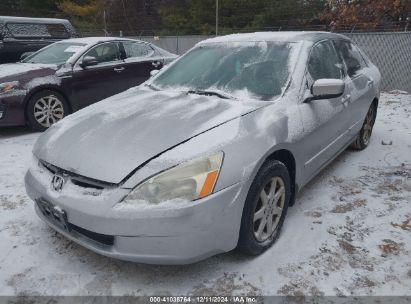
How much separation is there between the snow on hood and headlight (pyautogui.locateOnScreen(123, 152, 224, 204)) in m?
4.29

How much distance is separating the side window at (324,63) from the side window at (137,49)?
419cm

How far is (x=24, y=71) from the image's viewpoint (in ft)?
18.6

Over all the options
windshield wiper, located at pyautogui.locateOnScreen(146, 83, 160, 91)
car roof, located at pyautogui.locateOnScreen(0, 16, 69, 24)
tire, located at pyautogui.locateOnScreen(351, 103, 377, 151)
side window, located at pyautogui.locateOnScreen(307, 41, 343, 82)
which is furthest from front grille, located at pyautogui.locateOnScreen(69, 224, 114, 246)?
car roof, located at pyautogui.locateOnScreen(0, 16, 69, 24)

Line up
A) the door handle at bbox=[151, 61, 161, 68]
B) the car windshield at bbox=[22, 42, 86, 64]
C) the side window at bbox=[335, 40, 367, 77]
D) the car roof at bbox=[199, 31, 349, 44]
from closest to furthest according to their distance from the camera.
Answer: the car roof at bbox=[199, 31, 349, 44], the side window at bbox=[335, 40, 367, 77], the car windshield at bbox=[22, 42, 86, 64], the door handle at bbox=[151, 61, 161, 68]

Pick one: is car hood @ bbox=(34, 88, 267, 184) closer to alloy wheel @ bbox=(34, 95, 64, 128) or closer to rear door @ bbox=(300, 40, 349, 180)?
rear door @ bbox=(300, 40, 349, 180)

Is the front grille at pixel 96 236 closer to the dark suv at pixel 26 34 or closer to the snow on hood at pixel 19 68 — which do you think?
the snow on hood at pixel 19 68

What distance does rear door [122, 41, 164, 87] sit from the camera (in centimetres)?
691

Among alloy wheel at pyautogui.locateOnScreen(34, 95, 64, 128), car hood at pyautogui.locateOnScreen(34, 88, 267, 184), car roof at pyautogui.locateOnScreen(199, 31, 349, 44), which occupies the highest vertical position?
car roof at pyautogui.locateOnScreen(199, 31, 349, 44)

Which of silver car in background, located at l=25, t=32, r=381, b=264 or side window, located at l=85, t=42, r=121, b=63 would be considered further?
side window, located at l=85, t=42, r=121, b=63

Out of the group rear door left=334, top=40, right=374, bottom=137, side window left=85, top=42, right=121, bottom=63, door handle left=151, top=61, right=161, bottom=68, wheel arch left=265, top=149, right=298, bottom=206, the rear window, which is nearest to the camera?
wheel arch left=265, top=149, right=298, bottom=206

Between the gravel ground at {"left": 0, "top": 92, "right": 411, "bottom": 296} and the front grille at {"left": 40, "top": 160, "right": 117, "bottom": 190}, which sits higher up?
the front grille at {"left": 40, "top": 160, "right": 117, "bottom": 190}

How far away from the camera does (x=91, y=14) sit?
1227 inches

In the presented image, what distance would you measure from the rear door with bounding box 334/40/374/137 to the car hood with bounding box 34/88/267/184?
5.32 ft

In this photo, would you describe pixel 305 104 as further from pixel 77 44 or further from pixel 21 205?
pixel 77 44
